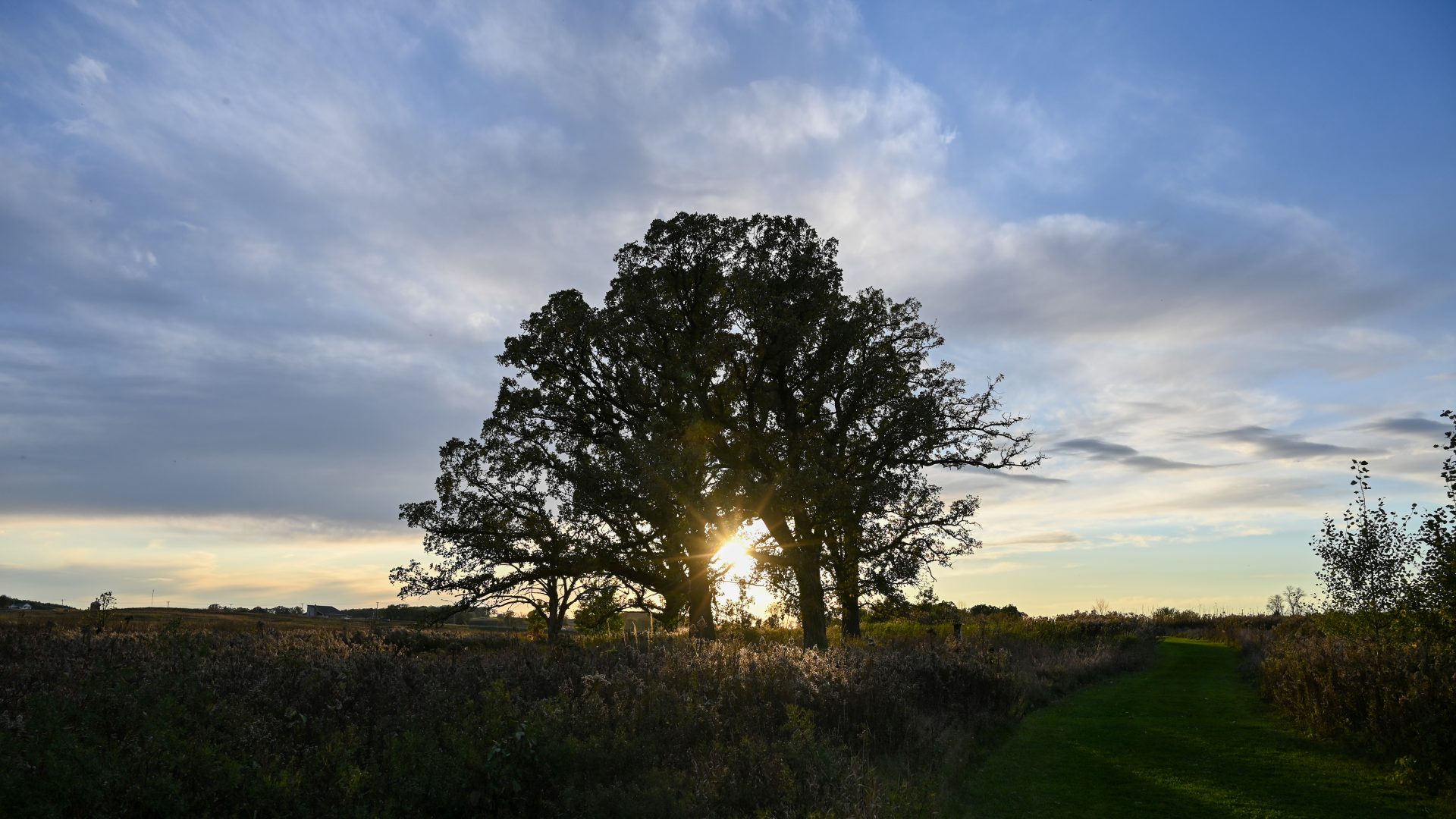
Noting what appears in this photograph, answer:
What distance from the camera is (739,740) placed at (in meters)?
11.4

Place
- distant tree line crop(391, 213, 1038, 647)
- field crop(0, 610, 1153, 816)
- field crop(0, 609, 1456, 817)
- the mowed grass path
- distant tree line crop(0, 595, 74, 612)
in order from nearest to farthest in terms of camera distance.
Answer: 1. field crop(0, 610, 1153, 816)
2. field crop(0, 609, 1456, 817)
3. the mowed grass path
4. distant tree line crop(391, 213, 1038, 647)
5. distant tree line crop(0, 595, 74, 612)

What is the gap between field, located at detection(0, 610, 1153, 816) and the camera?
784cm

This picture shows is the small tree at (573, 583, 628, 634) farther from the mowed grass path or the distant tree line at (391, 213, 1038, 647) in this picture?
the mowed grass path

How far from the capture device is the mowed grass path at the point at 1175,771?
11395 mm

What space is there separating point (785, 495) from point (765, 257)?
8830 millimetres

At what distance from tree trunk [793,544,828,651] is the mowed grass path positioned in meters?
9.13

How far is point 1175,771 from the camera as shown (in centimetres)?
1338

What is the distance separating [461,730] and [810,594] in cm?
1947

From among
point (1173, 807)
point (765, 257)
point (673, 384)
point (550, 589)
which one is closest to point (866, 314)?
point (765, 257)

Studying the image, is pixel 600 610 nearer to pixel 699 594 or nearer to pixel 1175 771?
pixel 699 594

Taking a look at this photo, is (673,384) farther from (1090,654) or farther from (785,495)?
(1090,654)


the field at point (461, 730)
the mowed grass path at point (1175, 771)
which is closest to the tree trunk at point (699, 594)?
the field at point (461, 730)

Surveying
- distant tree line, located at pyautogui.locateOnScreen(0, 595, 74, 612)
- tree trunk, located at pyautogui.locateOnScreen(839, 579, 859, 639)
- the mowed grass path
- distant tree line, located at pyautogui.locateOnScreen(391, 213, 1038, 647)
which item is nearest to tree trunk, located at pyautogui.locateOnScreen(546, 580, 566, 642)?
distant tree line, located at pyautogui.locateOnScreen(391, 213, 1038, 647)

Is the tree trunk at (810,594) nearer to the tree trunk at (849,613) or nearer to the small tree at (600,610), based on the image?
the tree trunk at (849,613)
